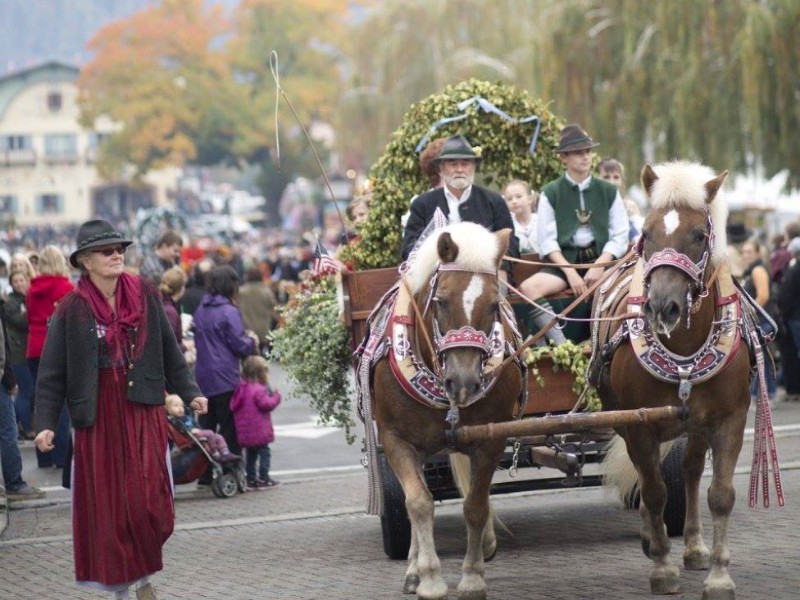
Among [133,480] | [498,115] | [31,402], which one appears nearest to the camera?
[133,480]

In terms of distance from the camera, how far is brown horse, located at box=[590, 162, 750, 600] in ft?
26.0

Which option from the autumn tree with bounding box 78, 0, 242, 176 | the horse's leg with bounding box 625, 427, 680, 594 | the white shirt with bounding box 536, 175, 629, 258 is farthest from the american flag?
the autumn tree with bounding box 78, 0, 242, 176

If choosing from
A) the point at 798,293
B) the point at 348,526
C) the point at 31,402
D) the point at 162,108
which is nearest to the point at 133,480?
the point at 348,526

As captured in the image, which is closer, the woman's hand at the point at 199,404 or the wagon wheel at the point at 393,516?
the woman's hand at the point at 199,404

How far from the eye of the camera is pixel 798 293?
18672 millimetres

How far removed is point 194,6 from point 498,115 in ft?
280

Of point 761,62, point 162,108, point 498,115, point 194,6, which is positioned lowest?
point 498,115

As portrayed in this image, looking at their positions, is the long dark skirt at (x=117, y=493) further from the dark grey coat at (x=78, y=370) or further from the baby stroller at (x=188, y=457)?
the baby stroller at (x=188, y=457)

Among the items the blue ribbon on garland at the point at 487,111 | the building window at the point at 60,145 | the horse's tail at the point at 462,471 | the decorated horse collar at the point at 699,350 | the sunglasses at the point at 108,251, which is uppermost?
the building window at the point at 60,145

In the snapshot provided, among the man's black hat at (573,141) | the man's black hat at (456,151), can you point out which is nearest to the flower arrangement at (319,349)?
the man's black hat at (456,151)

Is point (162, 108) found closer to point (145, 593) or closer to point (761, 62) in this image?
point (761, 62)

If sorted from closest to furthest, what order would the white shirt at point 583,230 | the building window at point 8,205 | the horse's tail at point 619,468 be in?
1. the horse's tail at point 619,468
2. the white shirt at point 583,230
3. the building window at point 8,205

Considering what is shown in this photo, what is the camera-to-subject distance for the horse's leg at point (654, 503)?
840 centimetres

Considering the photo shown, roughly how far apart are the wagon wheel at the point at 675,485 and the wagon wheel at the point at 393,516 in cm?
161
